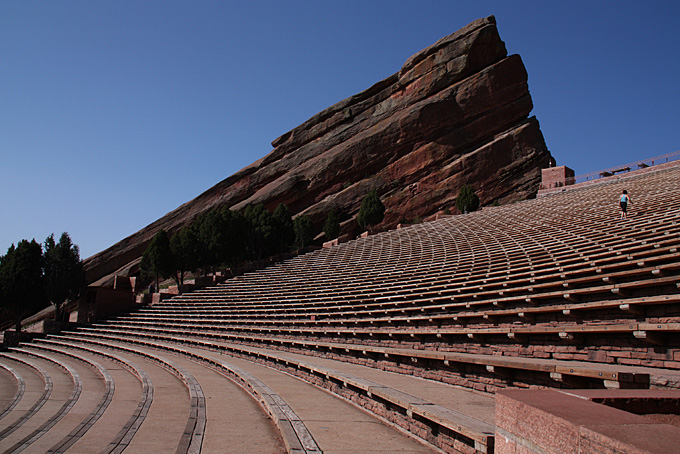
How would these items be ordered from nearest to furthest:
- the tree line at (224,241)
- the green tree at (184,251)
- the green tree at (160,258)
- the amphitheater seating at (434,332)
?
the amphitheater seating at (434,332) < the green tree at (160,258) < the tree line at (224,241) < the green tree at (184,251)

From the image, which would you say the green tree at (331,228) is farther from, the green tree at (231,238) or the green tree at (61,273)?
the green tree at (61,273)

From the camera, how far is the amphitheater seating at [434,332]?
5.04 m

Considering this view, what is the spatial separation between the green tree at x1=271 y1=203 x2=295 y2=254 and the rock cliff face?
372 inches

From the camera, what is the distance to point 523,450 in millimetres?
2648

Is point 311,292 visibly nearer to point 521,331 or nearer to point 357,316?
point 357,316

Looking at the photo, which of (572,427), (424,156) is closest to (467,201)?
(424,156)

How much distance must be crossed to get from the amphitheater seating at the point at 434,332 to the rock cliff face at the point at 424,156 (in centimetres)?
2291

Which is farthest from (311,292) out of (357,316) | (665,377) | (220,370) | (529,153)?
(529,153)

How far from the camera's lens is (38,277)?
91.2 ft

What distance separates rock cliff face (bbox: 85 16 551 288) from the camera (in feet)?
151

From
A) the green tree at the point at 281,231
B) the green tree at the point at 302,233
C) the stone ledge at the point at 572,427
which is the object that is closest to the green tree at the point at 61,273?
the green tree at the point at 281,231

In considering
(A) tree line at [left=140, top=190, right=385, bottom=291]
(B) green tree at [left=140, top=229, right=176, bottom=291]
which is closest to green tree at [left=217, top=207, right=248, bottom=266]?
(A) tree line at [left=140, top=190, right=385, bottom=291]

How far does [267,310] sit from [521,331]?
1264 cm

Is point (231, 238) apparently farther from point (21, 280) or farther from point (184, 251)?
point (21, 280)
